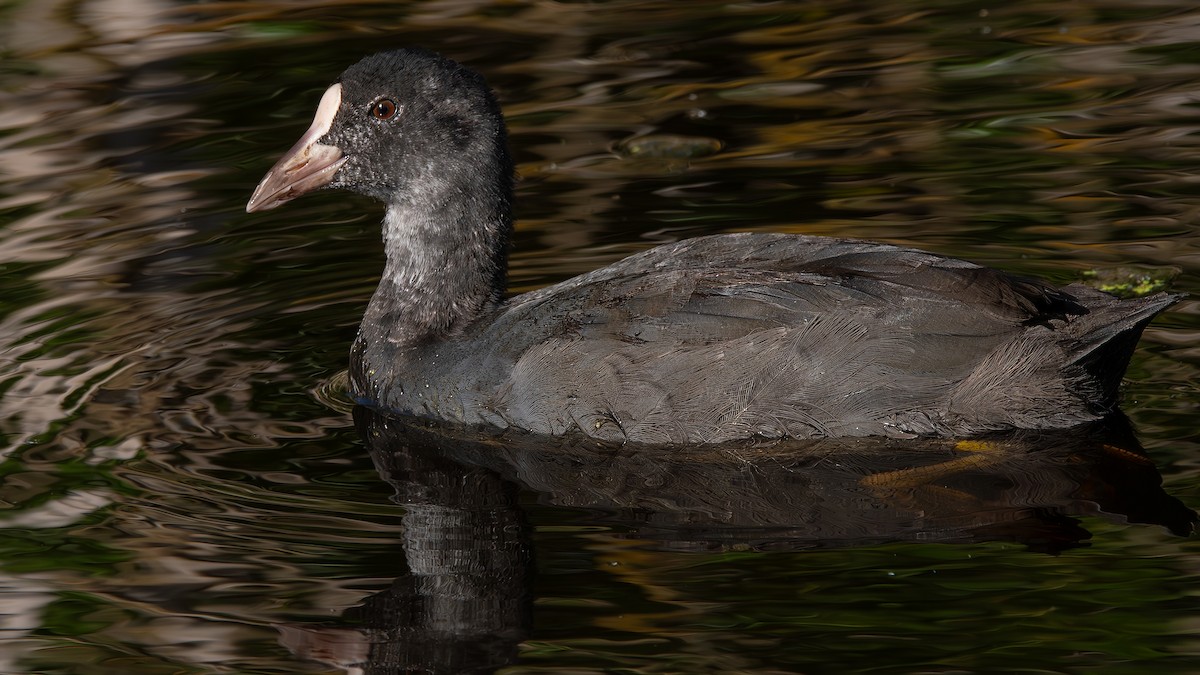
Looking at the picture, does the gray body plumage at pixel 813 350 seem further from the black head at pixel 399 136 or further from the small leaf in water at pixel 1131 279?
the small leaf in water at pixel 1131 279

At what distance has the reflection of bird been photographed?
16.8ft

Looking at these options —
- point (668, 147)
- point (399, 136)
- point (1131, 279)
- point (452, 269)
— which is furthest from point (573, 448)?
point (668, 147)

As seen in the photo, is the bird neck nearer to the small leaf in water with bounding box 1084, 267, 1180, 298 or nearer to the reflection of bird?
the reflection of bird

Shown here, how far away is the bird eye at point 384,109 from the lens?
6145mm

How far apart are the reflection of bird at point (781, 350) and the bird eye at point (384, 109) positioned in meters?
0.86

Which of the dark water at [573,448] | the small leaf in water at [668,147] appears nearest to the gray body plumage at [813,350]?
the dark water at [573,448]

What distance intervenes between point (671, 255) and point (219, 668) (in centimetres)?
219

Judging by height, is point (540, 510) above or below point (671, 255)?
below

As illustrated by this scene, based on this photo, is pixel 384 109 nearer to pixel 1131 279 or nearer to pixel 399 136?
pixel 399 136

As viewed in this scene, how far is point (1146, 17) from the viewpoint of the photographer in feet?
31.4

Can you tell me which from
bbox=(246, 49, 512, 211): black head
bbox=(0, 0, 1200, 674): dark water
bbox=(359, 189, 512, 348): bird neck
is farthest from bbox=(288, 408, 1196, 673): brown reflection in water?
bbox=(246, 49, 512, 211): black head

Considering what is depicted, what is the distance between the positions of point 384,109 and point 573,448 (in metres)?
1.55

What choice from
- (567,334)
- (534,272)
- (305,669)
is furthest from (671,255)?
(305,669)

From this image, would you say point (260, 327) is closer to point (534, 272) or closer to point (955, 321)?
point (534, 272)
